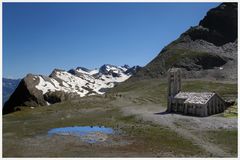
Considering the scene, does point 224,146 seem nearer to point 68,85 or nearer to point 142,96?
point 142,96

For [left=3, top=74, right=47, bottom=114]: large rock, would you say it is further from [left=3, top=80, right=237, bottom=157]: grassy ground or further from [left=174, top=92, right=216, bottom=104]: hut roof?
[left=174, top=92, right=216, bottom=104]: hut roof

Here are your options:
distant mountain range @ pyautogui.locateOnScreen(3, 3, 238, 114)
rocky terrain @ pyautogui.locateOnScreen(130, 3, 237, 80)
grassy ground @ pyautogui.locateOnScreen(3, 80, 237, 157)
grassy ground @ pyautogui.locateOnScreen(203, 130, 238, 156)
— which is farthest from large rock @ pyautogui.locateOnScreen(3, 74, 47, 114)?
grassy ground @ pyautogui.locateOnScreen(203, 130, 238, 156)

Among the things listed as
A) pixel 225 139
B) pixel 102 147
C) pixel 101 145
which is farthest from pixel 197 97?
pixel 102 147

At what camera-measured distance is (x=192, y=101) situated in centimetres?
6775

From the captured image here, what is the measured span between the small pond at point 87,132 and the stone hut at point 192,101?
59.4 feet

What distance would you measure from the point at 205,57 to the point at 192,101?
330 ft

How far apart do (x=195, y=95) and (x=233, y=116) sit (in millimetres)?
8421

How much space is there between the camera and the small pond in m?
46.5

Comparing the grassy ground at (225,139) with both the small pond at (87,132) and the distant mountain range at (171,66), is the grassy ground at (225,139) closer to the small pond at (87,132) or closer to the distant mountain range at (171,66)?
the small pond at (87,132)

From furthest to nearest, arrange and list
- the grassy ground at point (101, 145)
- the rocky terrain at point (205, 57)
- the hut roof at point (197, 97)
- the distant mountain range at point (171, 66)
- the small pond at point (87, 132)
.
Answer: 1. the rocky terrain at point (205, 57)
2. the distant mountain range at point (171, 66)
3. the hut roof at point (197, 97)
4. the small pond at point (87, 132)
5. the grassy ground at point (101, 145)

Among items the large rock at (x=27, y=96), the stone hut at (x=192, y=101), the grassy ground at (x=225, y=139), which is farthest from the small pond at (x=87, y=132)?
the large rock at (x=27, y=96)

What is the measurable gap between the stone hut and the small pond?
1812cm

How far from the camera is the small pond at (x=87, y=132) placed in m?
46.5

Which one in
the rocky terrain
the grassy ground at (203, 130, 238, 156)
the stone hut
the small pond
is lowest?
the small pond
